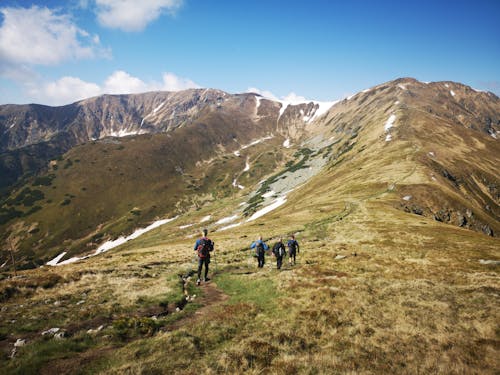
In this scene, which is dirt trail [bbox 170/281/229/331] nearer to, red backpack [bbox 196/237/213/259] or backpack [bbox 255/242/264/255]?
red backpack [bbox 196/237/213/259]

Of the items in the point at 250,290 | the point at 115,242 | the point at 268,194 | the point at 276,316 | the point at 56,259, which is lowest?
the point at 56,259

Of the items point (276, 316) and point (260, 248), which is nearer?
point (276, 316)

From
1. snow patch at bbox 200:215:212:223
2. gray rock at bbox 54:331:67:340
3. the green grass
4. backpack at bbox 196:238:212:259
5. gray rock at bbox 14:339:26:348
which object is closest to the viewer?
gray rock at bbox 14:339:26:348

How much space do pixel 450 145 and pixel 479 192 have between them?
46.5m

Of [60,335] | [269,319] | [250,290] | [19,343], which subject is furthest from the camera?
[250,290]

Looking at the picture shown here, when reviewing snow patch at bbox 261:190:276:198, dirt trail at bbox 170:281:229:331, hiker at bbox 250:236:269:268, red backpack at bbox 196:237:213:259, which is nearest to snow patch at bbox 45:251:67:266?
snow patch at bbox 261:190:276:198

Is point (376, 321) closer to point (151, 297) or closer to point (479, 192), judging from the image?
point (151, 297)

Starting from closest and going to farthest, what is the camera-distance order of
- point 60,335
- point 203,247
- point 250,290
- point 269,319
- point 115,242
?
point 60,335, point 269,319, point 250,290, point 203,247, point 115,242

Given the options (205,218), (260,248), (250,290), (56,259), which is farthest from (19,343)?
(56,259)

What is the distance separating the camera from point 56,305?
18312 mm

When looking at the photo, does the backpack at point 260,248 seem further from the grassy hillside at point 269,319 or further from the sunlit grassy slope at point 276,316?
the grassy hillside at point 269,319

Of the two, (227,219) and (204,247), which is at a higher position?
(204,247)

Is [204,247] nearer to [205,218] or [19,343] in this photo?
[19,343]

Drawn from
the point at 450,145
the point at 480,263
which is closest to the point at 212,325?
the point at 480,263
